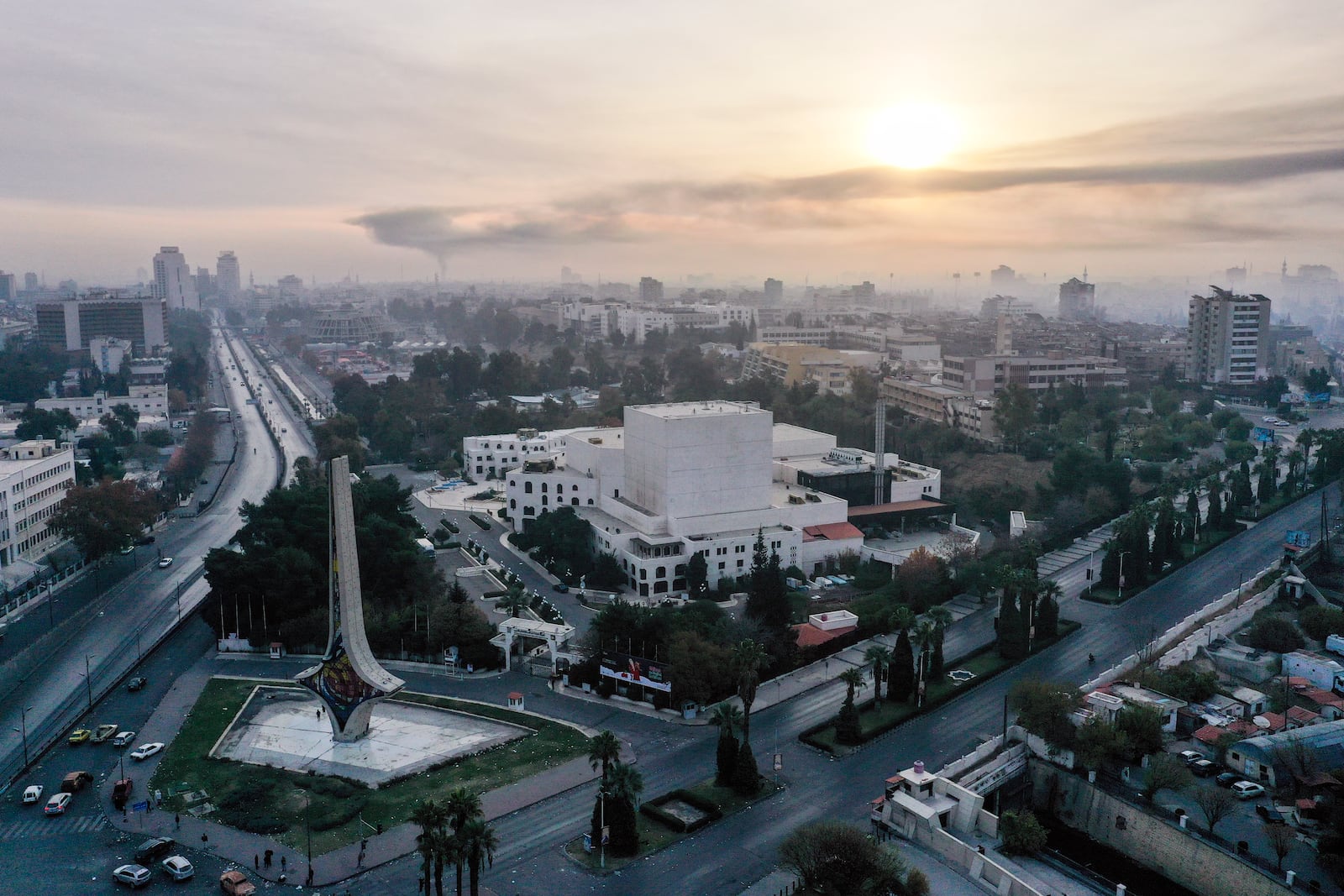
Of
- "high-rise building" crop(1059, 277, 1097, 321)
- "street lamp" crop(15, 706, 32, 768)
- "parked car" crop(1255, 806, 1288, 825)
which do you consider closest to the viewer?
"parked car" crop(1255, 806, 1288, 825)

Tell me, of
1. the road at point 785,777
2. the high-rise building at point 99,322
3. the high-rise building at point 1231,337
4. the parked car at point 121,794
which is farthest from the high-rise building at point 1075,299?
the parked car at point 121,794

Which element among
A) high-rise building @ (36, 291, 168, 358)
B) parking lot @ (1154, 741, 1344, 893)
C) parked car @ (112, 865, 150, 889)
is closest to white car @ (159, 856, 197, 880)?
parked car @ (112, 865, 150, 889)

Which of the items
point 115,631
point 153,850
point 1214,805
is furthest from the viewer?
point 115,631

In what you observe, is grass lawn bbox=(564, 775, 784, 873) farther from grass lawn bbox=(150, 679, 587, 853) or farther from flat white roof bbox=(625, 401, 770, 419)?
flat white roof bbox=(625, 401, 770, 419)

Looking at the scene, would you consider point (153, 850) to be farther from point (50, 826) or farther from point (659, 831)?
point (659, 831)

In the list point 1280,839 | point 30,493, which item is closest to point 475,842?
point 1280,839

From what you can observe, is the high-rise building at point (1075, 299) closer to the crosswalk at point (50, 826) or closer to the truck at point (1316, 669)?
the truck at point (1316, 669)
